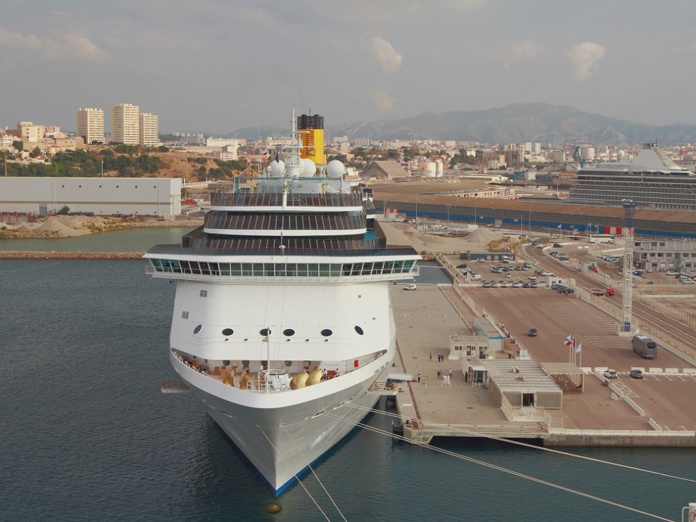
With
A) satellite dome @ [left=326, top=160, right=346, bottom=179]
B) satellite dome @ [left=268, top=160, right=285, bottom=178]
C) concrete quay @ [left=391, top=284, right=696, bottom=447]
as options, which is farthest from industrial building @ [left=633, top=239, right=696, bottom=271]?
satellite dome @ [left=268, top=160, right=285, bottom=178]

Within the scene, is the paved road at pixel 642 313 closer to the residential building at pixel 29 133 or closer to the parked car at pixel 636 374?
the parked car at pixel 636 374

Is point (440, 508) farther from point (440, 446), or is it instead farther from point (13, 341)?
point (13, 341)

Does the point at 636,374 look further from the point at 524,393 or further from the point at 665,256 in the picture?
the point at 665,256

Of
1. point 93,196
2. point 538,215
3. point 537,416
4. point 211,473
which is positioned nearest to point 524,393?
point 537,416

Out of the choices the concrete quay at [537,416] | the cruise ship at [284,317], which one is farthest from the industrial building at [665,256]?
the cruise ship at [284,317]

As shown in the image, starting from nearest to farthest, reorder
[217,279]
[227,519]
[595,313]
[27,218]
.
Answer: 1. [227,519]
2. [217,279]
3. [595,313]
4. [27,218]

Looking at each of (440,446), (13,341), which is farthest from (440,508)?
(13,341)
